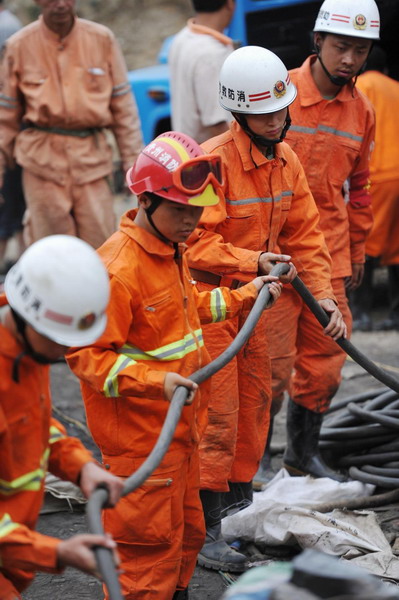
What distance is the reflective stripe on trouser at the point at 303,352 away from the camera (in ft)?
16.0

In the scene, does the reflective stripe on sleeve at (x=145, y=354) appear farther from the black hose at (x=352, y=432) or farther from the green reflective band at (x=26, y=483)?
the black hose at (x=352, y=432)

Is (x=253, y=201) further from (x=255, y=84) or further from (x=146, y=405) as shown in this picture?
(x=146, y=405)

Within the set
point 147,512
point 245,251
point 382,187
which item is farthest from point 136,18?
point 147,512

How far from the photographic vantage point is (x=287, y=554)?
453 cm

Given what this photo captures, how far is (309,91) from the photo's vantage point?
4.92 m

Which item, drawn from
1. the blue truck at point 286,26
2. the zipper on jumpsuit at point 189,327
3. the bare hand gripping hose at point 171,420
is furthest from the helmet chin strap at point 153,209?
the blue truck at point 286,26

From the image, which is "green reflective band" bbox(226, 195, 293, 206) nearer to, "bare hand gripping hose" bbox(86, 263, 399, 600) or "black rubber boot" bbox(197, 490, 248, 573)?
"bare hand gripping hose" bbox(86, 263, 399, 600)

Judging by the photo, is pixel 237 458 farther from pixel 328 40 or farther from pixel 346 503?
pixel 328 40

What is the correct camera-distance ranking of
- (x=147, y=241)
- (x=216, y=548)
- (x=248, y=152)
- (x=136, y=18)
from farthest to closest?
(x=136, y=18)
(x=216, y=548)
(x=248, y=152)
(x=147, y=241)

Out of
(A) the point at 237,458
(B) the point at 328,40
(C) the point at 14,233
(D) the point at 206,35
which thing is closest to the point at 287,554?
(A) the point at 237,458

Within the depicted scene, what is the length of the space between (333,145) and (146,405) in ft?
6.69

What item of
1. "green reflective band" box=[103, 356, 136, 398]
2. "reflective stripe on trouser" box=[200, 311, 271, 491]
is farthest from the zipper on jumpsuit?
"reflective stripe on trouser" box=[200, 311, 271, 491]

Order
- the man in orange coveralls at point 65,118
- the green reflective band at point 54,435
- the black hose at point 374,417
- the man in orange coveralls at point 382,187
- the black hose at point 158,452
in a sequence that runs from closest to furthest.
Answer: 1. the black hose at point 158,452
2. the green reflective band at point 54,435
3. the black hose at point 374,417
4. the man in orange coveralls at point 65,118
5. the man in orange coveralls at point 382,187

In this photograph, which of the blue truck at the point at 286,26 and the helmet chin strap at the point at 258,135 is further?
the blue truck at the point at 286,26
